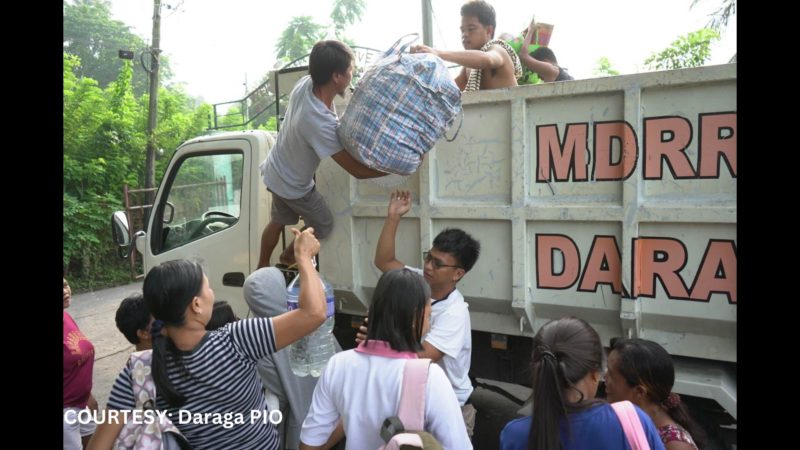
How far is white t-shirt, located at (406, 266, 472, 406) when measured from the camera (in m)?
2.37

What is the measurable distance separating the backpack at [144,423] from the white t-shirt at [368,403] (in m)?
0.46

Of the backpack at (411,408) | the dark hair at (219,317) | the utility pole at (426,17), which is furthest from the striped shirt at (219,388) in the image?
the utility pole at (426,17)

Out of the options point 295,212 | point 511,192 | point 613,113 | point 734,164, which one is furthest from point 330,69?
point 734,164

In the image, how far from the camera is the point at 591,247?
241 cm

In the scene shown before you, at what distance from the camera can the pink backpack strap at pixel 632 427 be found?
149cm

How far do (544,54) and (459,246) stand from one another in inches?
78.4

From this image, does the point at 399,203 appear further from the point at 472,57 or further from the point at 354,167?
the point at 472,57

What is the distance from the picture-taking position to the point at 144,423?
5.86 ft

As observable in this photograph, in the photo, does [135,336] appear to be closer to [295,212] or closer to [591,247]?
[295,212]

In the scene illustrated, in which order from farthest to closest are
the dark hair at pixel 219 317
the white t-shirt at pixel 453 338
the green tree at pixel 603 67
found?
the green tree at pixel 603 67, the dark hair at pixel 219 317, the white t-shirt at pixel 453 338

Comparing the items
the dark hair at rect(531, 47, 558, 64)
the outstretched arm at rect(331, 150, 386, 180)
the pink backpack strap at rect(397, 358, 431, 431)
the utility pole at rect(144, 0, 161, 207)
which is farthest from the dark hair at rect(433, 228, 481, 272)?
the utility pole at rect(144, 0, 161, 207)

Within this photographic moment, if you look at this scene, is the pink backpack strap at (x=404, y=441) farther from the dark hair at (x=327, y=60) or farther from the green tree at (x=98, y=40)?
the green tree at (x=98, y=40)

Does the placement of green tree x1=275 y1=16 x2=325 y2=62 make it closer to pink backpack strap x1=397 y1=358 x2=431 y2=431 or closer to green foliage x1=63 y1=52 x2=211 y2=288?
green foliage x1=63 y1=52 x2=211 y2=288
